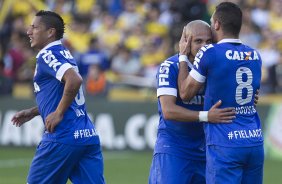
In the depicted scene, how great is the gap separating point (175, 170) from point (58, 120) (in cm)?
124

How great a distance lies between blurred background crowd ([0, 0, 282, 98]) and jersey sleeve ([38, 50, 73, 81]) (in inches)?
397

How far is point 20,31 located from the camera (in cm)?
2223

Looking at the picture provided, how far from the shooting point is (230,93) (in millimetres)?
7422

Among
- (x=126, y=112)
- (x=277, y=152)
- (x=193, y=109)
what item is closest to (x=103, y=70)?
(x=126, y=112)

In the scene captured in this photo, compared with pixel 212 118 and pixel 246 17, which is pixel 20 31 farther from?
pixel 212 118

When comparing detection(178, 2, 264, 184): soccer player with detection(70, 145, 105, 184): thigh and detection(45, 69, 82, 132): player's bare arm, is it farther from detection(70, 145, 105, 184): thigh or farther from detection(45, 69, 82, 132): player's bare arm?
detection(70, 145, 105, 184): thigh

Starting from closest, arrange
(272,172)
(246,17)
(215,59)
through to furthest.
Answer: (215,59) < (272,172) < (246,17)

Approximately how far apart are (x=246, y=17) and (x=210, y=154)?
40.0ft

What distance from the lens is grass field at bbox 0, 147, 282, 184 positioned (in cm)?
1394

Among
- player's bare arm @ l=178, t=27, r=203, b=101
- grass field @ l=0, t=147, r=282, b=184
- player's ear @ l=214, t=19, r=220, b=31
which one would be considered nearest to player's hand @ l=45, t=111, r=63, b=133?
player's bare arm @ l=178, t=27, r=203, b=101

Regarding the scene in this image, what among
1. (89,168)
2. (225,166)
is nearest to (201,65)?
(225,166)

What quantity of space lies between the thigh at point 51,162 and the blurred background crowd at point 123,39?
32.9 feet

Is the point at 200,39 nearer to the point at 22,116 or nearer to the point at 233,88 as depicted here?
the point at 233,88

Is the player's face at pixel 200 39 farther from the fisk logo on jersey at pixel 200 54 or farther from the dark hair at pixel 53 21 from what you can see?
the dark hair at pixel 53 21
